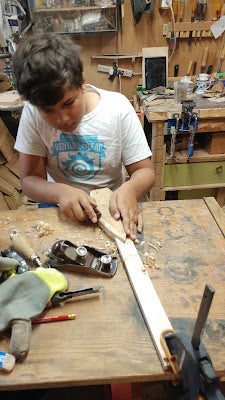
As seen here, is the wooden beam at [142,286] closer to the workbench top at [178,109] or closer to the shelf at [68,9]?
the workbench top at [178,109]

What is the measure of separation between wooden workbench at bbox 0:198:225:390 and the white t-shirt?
32cm

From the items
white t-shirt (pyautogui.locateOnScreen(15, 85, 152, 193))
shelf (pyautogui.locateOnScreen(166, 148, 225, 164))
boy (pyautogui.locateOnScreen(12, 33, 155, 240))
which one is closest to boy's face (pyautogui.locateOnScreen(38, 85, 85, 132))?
boy (pyautogui.locateOnScreen(12, 33, 155, 240))

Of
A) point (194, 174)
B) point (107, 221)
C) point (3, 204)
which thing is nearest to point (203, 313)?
point (107, 221)

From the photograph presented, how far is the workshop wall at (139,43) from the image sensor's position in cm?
239

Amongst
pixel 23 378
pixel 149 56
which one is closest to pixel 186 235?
pixel 23 378

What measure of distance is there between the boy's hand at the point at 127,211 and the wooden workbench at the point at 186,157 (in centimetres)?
103

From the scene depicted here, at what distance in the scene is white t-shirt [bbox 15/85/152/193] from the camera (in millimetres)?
1192

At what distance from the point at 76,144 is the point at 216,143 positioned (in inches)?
49.4

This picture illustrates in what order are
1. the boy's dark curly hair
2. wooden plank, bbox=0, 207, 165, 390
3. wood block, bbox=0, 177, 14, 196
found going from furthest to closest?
wood block, bbox=0, 177, 14, 196 < the boy's dark curly hair < wooden plank, bbox=0, 207, 165, 390

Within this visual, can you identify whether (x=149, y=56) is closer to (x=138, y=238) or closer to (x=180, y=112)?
(x=180, y=112)

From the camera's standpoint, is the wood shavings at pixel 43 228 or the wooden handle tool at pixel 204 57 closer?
the wood shavings at pixel 43 228

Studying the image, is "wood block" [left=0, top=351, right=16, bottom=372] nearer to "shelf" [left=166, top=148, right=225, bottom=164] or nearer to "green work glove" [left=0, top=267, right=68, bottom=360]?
"green work glove" [left=0, top=267, right=68, bottom=360]

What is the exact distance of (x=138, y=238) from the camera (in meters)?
0.95

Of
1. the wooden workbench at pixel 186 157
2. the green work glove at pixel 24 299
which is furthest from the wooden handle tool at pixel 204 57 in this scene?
the green work glove at pixel 24 299
